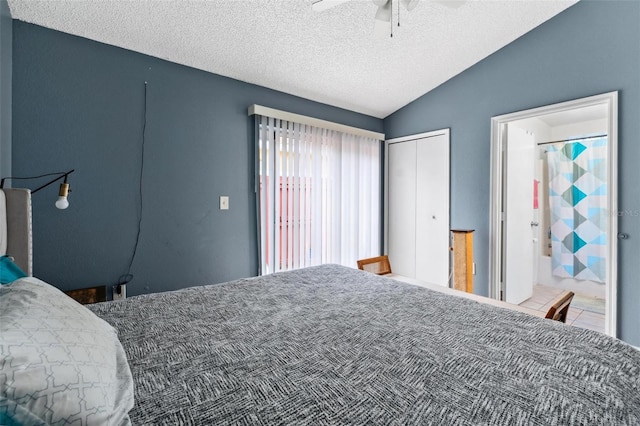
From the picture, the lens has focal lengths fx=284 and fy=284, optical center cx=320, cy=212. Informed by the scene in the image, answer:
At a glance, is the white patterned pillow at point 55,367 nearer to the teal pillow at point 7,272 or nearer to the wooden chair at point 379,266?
the teal pillow at point 7,272

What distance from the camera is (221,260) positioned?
8.79 ft

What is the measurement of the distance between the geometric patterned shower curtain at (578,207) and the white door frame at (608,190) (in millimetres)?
1563

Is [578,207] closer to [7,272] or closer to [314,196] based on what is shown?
[314,196]

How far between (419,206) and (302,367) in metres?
3.21

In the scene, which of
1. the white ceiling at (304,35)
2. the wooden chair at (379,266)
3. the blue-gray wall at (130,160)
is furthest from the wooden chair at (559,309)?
the blue-gray wall at (130,160)

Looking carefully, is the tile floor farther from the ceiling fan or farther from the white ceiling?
the ceiling fan

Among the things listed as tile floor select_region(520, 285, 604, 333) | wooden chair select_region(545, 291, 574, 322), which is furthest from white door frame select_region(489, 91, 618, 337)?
wooden chair select_region(545, 291, 574, 322)

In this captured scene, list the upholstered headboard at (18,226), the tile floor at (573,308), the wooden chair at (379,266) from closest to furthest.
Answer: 1. the upholstered headboard at (18,226)
2. the wooden chair at (379,266)
3. the tile floor at (573,308)

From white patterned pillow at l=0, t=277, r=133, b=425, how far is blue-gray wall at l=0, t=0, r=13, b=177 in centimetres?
145

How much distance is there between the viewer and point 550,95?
2.59 meters

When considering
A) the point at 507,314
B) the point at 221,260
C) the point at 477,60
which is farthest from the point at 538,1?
the point at 221,260

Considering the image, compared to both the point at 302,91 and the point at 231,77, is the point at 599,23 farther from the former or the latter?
the point at 231,77

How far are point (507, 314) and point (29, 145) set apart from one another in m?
2.96

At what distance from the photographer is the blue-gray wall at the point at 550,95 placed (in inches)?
86.0
